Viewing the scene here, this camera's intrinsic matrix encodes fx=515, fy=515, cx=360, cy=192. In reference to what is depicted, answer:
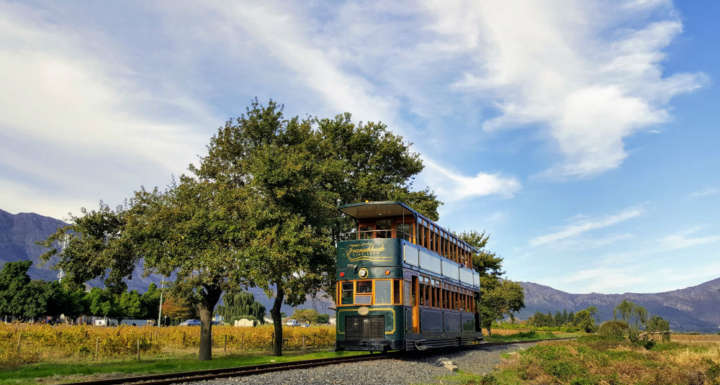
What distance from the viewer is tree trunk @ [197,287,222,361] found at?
22.7 metres

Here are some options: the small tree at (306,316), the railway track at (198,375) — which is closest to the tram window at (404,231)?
the railway track at (198,375)

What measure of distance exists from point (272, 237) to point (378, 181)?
581 inches

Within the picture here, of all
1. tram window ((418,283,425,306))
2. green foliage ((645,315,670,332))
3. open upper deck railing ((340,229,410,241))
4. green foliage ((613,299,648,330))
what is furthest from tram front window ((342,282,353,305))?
green foliage ((613,299,648,330))

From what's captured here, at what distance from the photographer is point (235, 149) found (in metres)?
27.4

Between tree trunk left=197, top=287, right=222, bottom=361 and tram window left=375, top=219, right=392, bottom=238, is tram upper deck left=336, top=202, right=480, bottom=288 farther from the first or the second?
tree trunk left=197, top=287, right=222, bottom=361

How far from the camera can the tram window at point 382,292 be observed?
2016cm

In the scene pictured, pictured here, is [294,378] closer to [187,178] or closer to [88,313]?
[187,178]

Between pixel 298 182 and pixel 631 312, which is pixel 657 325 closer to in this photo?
pixel 631 312

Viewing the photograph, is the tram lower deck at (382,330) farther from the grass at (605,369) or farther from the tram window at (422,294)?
the grass at (605,369)

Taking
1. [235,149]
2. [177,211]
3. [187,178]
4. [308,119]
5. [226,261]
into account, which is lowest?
[226,261]

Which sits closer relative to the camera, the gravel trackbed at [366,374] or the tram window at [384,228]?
the gravel trackbed at [366,374]

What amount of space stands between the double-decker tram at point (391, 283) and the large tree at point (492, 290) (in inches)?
1032

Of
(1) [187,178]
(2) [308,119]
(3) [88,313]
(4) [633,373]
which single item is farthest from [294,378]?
(3) [88,313]

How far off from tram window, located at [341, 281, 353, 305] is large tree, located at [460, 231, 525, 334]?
31.1m
